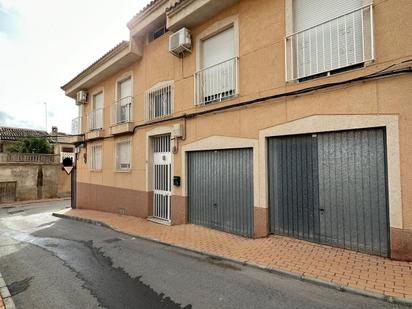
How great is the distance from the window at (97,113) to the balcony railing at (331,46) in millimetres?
10289

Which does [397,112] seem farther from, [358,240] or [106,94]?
[106,94]

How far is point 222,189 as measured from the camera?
7195 millimetres

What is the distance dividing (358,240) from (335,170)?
139 centimetres

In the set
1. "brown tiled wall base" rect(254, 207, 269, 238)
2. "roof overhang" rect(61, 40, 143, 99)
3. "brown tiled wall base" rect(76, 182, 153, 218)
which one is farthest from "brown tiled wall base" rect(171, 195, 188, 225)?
"roof overhang" rect(61, 40, 143, 99)

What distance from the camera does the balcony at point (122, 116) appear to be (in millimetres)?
10651

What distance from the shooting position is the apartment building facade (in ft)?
14.8

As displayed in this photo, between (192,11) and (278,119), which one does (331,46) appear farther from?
(192,11)

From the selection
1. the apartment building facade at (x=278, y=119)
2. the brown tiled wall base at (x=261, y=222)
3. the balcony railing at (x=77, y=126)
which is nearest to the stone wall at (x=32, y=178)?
the balcony railing at (x=77, y=126)

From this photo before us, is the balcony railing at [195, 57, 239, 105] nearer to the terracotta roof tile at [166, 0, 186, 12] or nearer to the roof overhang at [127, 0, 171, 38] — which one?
the terracotta roof tile at [166, 0, 186, 12]

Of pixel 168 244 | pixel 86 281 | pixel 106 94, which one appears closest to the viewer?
pixel 86 281

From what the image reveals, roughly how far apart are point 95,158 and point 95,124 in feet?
6.01

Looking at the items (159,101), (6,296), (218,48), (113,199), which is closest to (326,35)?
(218,48)

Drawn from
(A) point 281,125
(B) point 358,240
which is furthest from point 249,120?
(B) point 358,240

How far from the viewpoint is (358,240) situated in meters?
4.81
